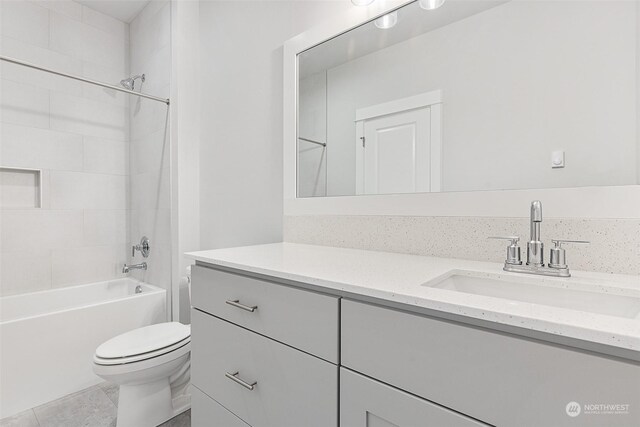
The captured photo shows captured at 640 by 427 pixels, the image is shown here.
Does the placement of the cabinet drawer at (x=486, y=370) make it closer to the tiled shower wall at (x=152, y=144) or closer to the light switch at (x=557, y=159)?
the light switch at (x=557, y=159)

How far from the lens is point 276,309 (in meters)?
0.88

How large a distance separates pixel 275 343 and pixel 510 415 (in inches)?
22.0

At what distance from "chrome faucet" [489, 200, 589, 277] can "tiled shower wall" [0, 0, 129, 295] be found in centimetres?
276

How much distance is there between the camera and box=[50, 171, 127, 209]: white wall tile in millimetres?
2307

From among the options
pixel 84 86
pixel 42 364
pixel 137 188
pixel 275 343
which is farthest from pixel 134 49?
pixel 275 343

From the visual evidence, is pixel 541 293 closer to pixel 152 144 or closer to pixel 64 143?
pixel 152 144

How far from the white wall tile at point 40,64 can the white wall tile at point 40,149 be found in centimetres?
32

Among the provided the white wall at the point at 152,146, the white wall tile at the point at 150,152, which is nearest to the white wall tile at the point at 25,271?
the white wall at the point at 152,146

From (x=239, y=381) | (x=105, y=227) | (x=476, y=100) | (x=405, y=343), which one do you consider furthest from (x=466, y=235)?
(x=105, y=227)

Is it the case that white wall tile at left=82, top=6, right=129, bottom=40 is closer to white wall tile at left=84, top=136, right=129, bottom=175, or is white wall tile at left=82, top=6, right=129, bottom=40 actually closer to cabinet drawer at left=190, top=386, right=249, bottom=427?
white wall tile at left=84, top=136, right=129, bottom=175

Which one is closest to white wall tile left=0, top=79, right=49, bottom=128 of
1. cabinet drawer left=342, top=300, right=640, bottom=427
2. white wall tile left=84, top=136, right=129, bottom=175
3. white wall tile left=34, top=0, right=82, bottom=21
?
white wall tile left=84, top=136, right=129, bottom=175

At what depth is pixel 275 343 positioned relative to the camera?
0.88 metres

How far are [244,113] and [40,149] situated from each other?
1.55 metres

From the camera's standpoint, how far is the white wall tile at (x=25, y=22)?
2.11 m
